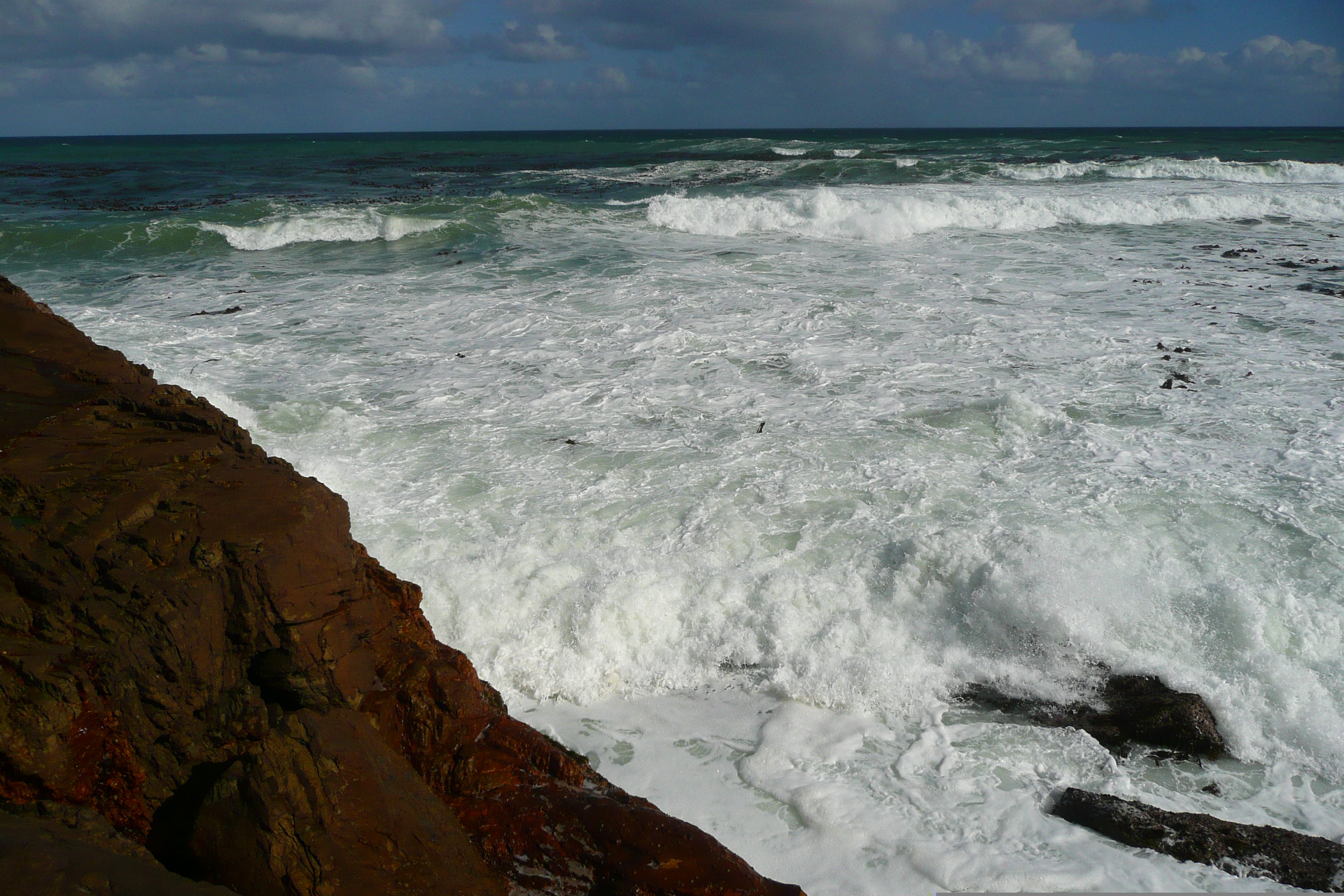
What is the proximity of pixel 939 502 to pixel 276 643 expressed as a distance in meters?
4.46

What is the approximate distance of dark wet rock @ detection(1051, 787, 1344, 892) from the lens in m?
3.11

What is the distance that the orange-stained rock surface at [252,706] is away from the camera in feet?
6.77

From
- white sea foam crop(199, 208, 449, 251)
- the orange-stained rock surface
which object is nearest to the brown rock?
A: the orange-stained rock surface

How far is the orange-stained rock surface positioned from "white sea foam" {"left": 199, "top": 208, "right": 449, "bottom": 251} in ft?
51.8

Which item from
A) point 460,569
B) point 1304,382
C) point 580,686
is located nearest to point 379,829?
point 580,686

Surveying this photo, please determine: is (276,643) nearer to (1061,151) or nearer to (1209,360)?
(1209,360)

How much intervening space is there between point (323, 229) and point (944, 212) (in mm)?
14376

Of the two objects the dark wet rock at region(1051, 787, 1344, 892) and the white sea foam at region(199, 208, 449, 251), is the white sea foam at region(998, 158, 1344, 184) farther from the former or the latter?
the dark wet rock at region(1051, 787, 1344, 892)

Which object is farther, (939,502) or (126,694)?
(939,502)

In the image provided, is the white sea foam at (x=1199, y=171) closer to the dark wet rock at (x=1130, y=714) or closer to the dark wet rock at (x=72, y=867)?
the dark wet rock at (x=1130, y=714)

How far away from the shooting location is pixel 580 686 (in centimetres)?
435

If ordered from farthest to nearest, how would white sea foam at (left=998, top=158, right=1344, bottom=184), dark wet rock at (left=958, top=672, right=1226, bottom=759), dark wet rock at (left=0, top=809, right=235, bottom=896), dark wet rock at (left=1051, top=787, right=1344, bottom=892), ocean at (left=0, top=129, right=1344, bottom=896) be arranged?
white sea foam at (left=998, top=158, right=1344, bottom=184) → dark wet rock at (left=958, top=672, right=1226, bottom=759) → ocean at (left=0, top=129, right=1344, bottom=896) → dark wet rock at (left=1051, top=787, right=1344, bottom=892) → dark wet rock at (left=0, top=809, right=235, bottom=896)

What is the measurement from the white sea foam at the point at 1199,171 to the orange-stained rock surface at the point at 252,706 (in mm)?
30659

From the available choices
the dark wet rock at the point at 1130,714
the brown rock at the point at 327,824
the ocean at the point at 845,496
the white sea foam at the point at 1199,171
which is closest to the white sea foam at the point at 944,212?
the ocean at the point at 845,496
